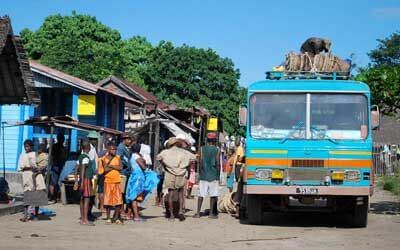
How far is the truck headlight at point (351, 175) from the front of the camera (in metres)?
12.2

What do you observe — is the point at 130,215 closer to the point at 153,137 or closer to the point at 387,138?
the point at 153,137

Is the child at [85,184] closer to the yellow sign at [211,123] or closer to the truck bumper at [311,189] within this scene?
the truck bumper at [311,189]

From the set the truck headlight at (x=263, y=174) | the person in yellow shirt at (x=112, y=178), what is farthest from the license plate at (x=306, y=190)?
the person in yellow shirt at (x=112, y=178)

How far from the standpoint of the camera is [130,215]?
536 inches

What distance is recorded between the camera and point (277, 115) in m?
12.8

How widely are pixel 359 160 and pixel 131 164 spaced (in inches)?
175

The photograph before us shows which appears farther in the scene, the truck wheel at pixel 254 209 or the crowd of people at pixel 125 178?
the truck wheel at pixel 254 209

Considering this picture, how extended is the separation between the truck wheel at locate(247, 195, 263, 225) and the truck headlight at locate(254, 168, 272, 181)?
2.23 ft

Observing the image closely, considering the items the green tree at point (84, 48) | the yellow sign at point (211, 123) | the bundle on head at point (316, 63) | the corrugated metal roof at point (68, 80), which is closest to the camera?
the bundle on head at point (316, 63)

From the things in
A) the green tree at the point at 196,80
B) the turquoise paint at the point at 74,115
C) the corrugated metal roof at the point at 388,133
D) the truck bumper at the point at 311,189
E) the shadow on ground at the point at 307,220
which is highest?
the green tree at the point at 196,80

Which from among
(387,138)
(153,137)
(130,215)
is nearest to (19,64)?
(130,215)

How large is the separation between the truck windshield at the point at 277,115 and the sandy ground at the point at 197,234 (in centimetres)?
186

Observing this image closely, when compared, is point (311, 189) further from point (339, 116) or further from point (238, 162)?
point (238, 162)

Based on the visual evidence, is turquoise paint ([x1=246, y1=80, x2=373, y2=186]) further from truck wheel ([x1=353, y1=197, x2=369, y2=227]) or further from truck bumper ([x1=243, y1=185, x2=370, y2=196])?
truck wheel ([x1=353, y1=197, x2=369, y2=227])
